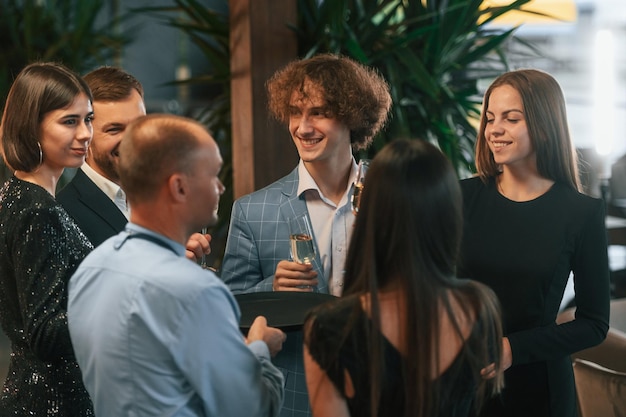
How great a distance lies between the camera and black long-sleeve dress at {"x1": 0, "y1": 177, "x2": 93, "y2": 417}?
1898 mm

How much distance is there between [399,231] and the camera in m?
1.55

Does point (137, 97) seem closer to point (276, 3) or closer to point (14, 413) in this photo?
point (14, 413)

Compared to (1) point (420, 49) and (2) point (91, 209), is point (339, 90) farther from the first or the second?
(1) point (420, 49)

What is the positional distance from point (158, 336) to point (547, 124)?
1.17 meters

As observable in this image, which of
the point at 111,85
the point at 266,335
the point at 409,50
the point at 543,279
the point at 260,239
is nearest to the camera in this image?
the point at 266,335

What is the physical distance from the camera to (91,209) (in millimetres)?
2344

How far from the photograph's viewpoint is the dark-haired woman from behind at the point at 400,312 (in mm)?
1551

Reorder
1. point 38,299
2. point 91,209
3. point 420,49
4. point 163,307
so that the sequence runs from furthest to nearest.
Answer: point 420,49 < point 91,209 < point 38,299 < point 163,307

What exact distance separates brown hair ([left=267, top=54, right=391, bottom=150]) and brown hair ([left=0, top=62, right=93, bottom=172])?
2.19ft

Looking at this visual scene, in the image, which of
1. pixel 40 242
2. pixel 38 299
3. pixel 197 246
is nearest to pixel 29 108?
pixel 40 242

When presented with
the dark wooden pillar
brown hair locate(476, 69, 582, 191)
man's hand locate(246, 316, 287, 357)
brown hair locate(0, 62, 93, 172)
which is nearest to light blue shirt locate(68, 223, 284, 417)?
man's hand locate(246, 316, 287, 357)

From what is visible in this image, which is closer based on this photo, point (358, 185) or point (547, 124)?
point (547, 124)

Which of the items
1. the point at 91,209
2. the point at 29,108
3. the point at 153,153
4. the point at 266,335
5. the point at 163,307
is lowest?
the point at 266,335

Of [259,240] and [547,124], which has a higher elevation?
[547,124]
